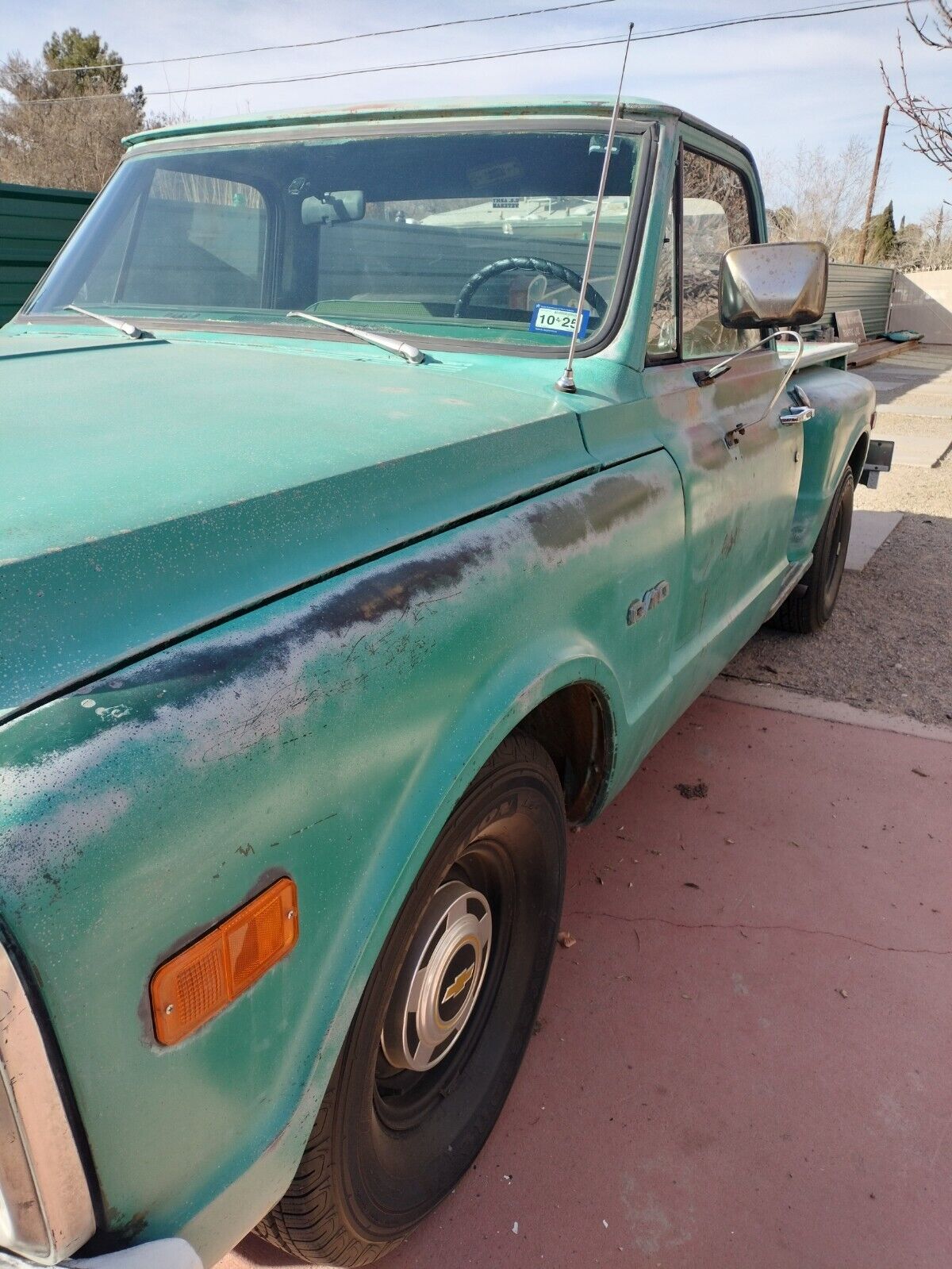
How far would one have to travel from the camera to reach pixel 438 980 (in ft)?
5.09

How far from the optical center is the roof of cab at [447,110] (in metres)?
2.15

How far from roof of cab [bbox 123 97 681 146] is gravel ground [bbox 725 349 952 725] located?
2.49 m

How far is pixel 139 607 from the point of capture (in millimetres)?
1004

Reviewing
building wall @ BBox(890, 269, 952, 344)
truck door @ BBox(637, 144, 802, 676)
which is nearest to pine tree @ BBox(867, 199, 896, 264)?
building wall @ BBox(890, 269, 952, 344)

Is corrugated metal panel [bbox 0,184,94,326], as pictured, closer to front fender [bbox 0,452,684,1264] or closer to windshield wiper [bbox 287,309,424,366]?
windshield wiper [bbox 287,309,424,366]

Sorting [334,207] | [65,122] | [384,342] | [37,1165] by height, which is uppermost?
[65,122]

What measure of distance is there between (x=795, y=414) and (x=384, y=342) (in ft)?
5.60

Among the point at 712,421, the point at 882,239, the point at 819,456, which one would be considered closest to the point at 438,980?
the point at 712,421

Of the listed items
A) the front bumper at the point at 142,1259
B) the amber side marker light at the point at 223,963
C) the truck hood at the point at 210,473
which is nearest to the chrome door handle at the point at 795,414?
the truck hood at the point at 210,473

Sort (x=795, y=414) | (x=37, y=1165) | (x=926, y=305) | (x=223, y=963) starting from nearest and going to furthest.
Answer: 1. (x=37, y=1165)
2. (x=223, y=963)
3. (x=795, y=414)
4. (x=926, y=305)

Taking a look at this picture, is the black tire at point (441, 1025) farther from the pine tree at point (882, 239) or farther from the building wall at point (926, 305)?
the pine tree at point (882, 239)

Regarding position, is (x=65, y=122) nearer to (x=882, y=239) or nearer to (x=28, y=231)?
(x=28, y=231)

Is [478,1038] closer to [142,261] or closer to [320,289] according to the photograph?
[320,289]

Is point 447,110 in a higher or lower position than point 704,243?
higher
